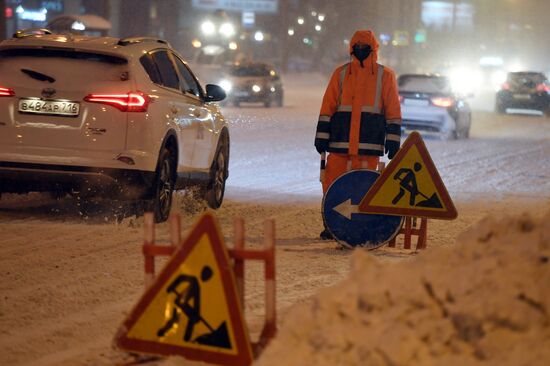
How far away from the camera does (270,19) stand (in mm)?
96750

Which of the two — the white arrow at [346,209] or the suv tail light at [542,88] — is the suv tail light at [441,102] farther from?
the white arrow at [346,209]

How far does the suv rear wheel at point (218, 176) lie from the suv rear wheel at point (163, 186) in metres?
1.25

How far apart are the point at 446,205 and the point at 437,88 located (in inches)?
674

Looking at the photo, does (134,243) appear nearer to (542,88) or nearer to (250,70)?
(250,70)

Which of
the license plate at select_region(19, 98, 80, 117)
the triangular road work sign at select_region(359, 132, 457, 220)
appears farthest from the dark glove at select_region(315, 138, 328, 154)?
the license plate at select_region(19, 98, 80, 117)

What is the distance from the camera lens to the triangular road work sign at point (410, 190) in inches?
346

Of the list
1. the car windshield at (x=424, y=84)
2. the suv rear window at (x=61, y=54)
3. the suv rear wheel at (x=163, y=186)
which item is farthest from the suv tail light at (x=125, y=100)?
the car windshield at (x=424, y=84)

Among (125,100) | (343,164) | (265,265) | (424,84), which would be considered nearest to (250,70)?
(424,84)

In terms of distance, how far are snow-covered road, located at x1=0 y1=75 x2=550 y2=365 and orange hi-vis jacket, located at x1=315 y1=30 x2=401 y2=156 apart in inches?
35.2

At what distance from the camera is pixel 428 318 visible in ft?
14.7

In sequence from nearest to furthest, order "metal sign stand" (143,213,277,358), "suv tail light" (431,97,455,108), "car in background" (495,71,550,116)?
1. "metal sign stand" (143,213,277,358)
2. "suv tail light" (431,97,455,108)
3. "car in background" (495,71,550,116)

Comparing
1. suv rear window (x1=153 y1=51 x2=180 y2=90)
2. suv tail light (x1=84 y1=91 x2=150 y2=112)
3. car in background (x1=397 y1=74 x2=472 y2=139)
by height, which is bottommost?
car in background (x1=397 y1=74 x2=472 y2=139)

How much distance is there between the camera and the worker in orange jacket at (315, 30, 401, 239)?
31.0ft

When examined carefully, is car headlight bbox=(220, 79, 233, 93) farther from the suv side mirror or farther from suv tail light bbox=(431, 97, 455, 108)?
the suv side mirror
